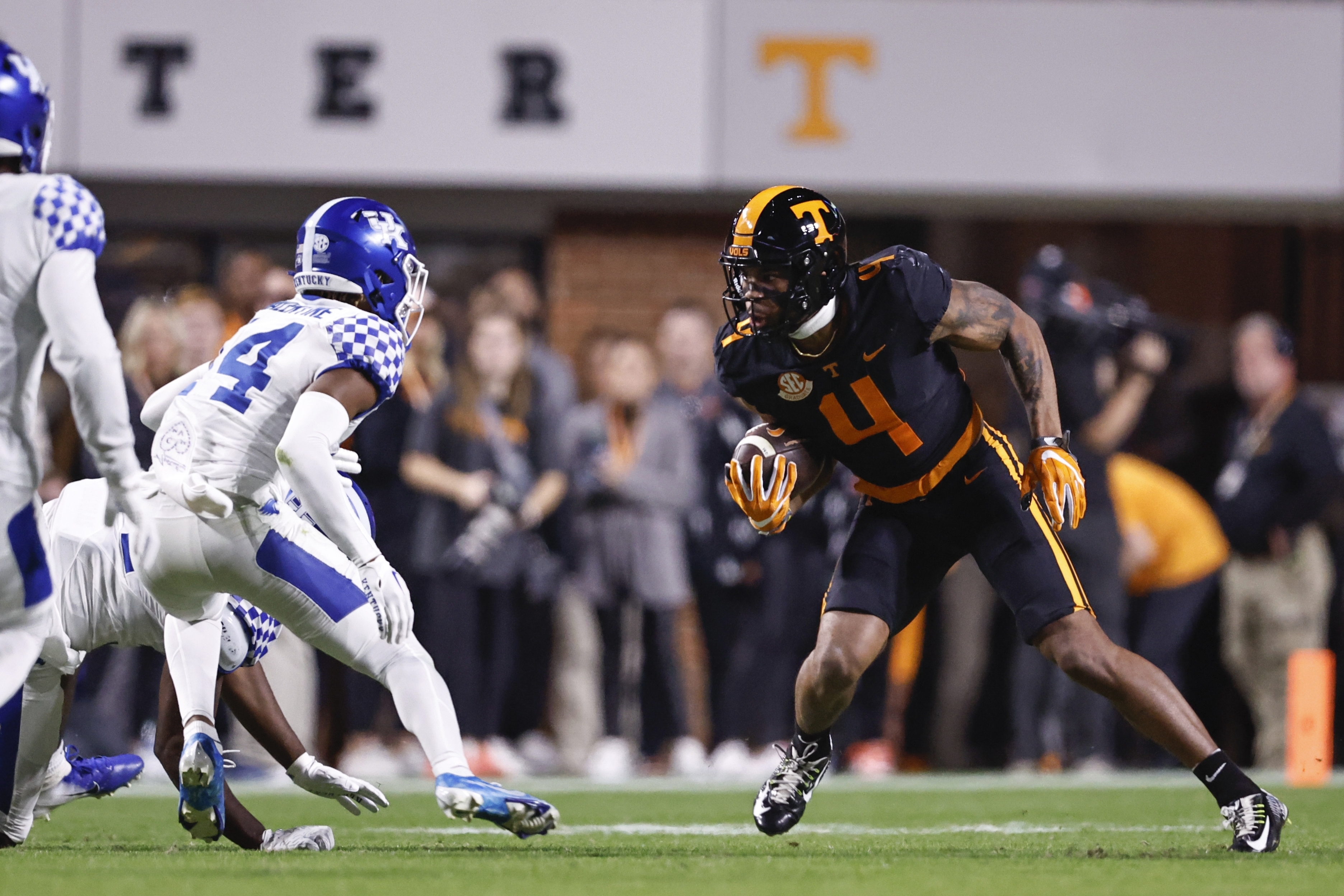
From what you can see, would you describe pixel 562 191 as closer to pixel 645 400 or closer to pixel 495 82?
pixel 495 82

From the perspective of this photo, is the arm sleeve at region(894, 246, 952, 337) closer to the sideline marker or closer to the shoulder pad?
the shoulder pad

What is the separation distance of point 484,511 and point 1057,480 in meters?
4.10

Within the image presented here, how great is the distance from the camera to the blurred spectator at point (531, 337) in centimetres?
862

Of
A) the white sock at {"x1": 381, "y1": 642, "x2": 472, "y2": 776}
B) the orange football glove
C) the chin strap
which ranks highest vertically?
the chin strap

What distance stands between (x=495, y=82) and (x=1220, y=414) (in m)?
4.58

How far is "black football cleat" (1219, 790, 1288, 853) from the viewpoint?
4.57 meters

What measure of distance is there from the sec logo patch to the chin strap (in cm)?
11

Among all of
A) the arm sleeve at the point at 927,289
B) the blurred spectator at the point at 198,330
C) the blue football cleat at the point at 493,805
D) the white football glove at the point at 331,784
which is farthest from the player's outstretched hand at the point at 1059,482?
the blurred spectator at the point at 198,330

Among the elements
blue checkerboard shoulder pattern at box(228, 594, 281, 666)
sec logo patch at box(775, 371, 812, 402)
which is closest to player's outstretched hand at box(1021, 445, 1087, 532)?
sec logo patch at box(775, 371, 812, 402)

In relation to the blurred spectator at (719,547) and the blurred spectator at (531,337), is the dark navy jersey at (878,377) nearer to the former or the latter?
the blurred spectator at (719,547)

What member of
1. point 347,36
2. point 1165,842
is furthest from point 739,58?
point 1165,842

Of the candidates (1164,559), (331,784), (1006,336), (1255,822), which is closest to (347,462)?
(331,784)

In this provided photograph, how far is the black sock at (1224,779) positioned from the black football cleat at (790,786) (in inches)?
40.9

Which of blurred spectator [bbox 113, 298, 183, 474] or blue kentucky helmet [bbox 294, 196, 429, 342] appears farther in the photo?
blurred spectator [bbox 113, 298, 183, 474]
